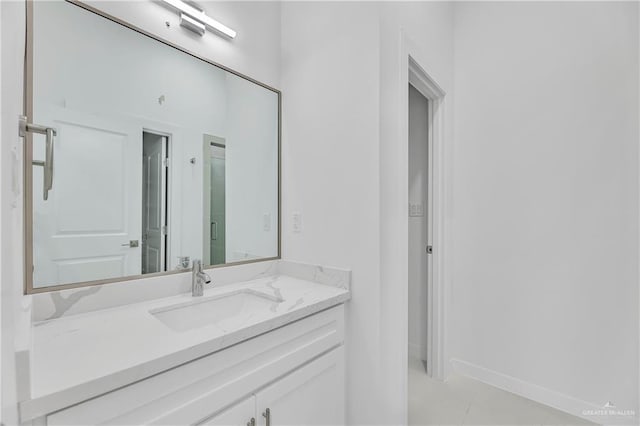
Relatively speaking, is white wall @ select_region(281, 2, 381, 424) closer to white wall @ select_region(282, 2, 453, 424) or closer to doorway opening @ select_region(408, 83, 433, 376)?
white wall @ select_region(282, 2, 453, 424)

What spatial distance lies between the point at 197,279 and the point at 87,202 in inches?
20.5

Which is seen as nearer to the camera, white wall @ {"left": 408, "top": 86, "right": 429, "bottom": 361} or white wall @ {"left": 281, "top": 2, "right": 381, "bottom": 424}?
white wall @ {"left": 281, "top": 2, "right": 381, "bottom": 424}

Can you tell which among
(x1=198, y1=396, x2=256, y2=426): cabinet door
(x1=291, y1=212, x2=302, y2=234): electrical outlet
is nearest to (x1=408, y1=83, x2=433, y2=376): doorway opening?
(x1=291, y1=212, x2=302, y2=234): electrical outlet

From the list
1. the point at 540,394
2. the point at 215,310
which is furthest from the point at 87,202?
the point at 540,394

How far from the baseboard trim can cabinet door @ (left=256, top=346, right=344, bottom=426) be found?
45.8 inches

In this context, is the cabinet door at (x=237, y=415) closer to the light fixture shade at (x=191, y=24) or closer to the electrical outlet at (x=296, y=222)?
the electrical outlet at (x=296, y=222)

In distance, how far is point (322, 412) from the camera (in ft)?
4.36

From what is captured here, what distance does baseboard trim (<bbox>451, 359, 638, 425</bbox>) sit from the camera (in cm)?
165

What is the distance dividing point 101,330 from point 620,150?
2.49 meters

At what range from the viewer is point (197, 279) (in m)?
1.35

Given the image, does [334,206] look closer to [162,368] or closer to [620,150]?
[162,368]

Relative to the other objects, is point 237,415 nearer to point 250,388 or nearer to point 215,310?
point 250,388

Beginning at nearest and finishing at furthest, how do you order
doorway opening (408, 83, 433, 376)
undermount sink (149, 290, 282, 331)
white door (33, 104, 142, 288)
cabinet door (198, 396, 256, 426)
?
cabinet door (198, 396, 256, 426) → white door (33, 104, 142, 288) → undermount sink (149, 290, 282, 331) → doorway opening (408, 83, 433, 376)

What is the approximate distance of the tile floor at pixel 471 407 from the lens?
66.1 inches
